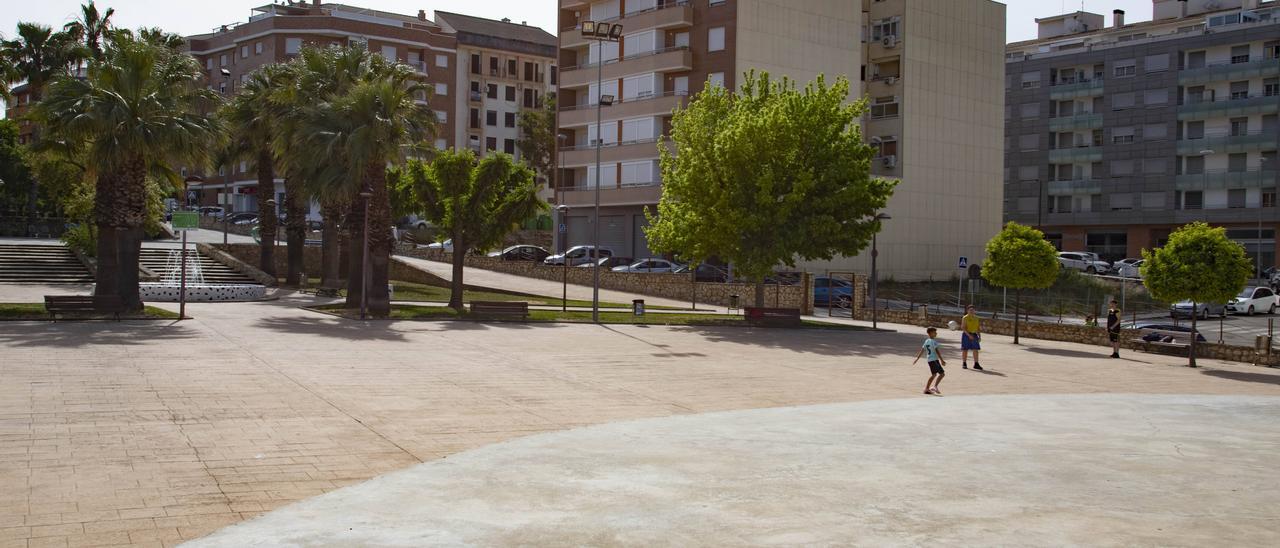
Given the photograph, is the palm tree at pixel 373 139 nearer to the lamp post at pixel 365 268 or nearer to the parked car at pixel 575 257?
the lamp post at pixel 365 268

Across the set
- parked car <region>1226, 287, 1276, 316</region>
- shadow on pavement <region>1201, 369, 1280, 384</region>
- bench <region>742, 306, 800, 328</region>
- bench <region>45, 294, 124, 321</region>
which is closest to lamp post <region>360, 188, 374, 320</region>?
bench <region>45, 294, 124, 321</region>

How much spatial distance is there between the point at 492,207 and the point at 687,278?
49.8 ft

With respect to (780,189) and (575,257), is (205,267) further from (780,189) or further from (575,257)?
(780,189)

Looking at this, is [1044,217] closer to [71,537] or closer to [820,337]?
[820,337]

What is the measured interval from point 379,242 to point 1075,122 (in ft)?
204

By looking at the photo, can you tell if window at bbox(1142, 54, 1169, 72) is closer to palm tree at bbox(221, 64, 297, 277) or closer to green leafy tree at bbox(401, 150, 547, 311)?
green leafy tree at bbox(401, 150, 547, 311)

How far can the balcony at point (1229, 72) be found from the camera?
7031cm

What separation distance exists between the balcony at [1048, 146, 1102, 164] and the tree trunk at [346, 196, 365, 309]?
61110mm

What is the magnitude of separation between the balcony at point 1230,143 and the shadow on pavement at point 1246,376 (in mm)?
49665

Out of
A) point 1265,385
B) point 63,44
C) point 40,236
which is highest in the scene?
point 63,44

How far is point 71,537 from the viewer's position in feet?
27.3

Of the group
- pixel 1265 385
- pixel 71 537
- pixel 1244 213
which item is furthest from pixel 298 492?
pixel 1244 213

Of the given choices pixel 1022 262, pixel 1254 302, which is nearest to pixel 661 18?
pixel 1022 262

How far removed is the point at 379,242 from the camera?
34.5 m
